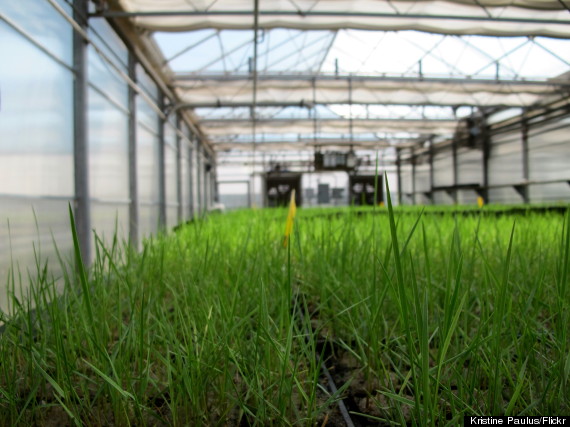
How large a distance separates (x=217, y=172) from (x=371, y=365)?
21.0 m

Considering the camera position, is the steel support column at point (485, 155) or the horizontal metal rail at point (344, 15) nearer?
the horizontal metal rail at point (344, 15)

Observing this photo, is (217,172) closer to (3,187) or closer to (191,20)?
(191,20)

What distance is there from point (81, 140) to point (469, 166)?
48.2ft

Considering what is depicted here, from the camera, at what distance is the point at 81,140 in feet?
Answer: 9.83

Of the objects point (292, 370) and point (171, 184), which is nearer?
point (292, 370)

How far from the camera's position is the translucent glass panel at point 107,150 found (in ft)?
11.2

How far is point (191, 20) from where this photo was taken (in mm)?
4406

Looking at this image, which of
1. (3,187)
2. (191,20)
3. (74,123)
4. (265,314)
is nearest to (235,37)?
(191,20)

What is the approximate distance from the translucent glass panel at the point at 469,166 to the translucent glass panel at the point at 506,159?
84 centimetres

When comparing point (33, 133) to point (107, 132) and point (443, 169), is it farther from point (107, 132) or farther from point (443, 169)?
point (443, 169)

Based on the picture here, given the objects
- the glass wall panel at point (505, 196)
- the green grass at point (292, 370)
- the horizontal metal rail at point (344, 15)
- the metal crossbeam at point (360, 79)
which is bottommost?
the green grass at point (292, 370)

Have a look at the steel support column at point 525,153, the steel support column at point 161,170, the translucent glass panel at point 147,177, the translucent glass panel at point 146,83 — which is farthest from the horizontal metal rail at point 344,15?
the steel support column at point 525,153

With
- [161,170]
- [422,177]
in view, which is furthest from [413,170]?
[161,170]

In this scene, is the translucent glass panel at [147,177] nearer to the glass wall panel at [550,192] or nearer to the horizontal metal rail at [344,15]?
the horizontal metal rail at [344,15]
